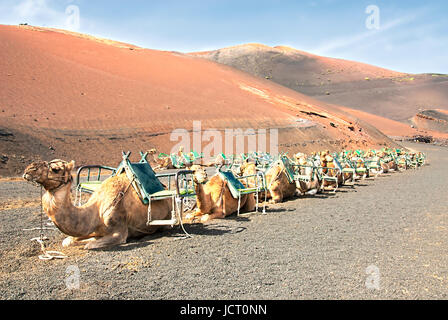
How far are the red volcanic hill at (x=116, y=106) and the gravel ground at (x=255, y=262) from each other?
15078 mm

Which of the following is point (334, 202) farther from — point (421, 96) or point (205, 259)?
point (421, 96)

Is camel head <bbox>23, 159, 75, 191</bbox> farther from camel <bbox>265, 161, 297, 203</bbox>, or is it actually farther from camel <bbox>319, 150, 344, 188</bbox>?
camel <bbox>319, 150, 344, 188</bbox>

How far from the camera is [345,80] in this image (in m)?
121

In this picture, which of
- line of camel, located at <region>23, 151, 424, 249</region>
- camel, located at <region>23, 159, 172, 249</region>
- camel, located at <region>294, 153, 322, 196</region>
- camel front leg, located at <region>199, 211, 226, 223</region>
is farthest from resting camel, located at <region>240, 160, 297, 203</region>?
camel, located at <region>23, 159, 172, 249</region>

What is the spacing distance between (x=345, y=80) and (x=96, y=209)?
125 m

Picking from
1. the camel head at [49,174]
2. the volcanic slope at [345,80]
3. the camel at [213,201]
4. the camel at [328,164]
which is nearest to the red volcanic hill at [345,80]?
the volcanic slope at [345,80]

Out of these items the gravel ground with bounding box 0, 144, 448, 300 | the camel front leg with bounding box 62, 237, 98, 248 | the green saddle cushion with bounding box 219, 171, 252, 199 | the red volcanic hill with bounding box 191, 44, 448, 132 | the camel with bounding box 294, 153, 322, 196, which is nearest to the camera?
the gravel ground with bounding box 0, 144, 448, 300

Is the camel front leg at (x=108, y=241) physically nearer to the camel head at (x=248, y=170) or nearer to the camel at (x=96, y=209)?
the camel at (x=96, y=209)

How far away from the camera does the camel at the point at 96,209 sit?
4.73m

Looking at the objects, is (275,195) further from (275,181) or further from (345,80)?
(345,80)

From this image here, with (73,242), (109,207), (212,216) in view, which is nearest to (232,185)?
(212,216)

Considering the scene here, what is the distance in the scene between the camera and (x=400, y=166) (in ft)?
77.3

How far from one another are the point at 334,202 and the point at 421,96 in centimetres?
10550

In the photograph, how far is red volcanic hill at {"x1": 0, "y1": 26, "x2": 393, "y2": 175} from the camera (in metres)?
23.8
